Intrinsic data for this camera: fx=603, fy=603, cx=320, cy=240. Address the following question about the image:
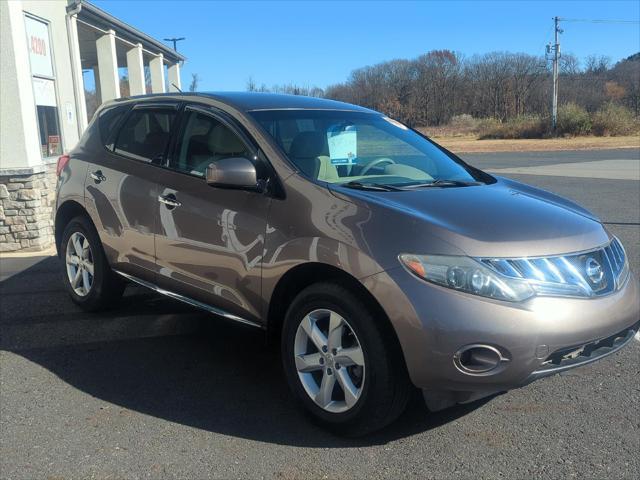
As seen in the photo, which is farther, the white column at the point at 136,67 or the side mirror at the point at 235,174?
the white column at the point at 136,67

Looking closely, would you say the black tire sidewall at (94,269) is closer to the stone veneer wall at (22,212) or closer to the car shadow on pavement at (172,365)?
the car shadow on pavement at (172,365)

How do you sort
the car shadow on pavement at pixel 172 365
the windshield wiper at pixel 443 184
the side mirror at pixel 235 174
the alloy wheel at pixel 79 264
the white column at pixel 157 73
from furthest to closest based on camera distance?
the white column at pixel 157 73 < the alloy wheel at pixel 79 264 < the windshield wiper at pixel 443 184 < the side mirror at pixel 235 174 < the car shadow on pavement at pixel 172 365

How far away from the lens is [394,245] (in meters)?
2.82

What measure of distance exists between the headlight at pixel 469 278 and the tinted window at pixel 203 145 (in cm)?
151

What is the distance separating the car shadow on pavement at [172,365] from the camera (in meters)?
3.26

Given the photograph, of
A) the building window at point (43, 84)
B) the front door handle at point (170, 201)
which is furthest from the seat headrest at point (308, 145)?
the building window at point (43, 84)

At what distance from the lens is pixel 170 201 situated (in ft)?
13.1

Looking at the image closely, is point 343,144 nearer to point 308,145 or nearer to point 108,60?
point 308,145

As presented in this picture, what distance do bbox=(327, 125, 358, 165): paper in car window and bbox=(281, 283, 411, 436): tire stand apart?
1.05 m

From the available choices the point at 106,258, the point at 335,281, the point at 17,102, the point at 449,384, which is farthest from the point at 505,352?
the point at 17,102

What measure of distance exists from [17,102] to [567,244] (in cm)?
724

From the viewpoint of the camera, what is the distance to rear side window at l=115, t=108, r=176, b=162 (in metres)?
4.32

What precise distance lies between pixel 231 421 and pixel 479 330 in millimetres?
1482

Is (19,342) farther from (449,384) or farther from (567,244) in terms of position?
(567,244)
